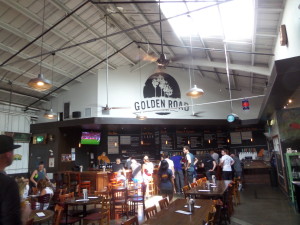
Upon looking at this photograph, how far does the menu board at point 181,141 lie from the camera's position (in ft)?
44.8

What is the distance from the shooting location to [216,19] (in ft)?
21.1

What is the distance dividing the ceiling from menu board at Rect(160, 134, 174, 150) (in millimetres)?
4036

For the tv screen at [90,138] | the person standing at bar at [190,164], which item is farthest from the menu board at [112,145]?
the person standing at bar at [190,164]

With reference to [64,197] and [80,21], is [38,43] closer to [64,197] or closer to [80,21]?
[80,21]

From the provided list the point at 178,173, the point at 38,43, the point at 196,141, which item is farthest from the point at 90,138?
the point at 196,141

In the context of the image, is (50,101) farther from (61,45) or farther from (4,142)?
(4,142)

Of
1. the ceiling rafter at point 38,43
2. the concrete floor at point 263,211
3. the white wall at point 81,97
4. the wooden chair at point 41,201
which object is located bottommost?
the concrete floor at point 263,211

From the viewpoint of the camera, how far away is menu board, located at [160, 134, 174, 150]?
13.3 metres

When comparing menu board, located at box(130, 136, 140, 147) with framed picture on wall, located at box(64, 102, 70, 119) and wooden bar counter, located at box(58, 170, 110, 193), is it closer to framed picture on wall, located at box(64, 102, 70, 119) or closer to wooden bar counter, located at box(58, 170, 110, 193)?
framed picture on wall, located at box(64, 102, 70, 119)

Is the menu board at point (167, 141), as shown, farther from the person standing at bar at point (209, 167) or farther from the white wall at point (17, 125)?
the white wall at point (17, 125)

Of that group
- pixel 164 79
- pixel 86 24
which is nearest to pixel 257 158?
pixel 164 79

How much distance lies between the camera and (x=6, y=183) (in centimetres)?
153

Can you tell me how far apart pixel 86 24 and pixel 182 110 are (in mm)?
6616

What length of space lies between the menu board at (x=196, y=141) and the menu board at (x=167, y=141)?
4.05 feet
